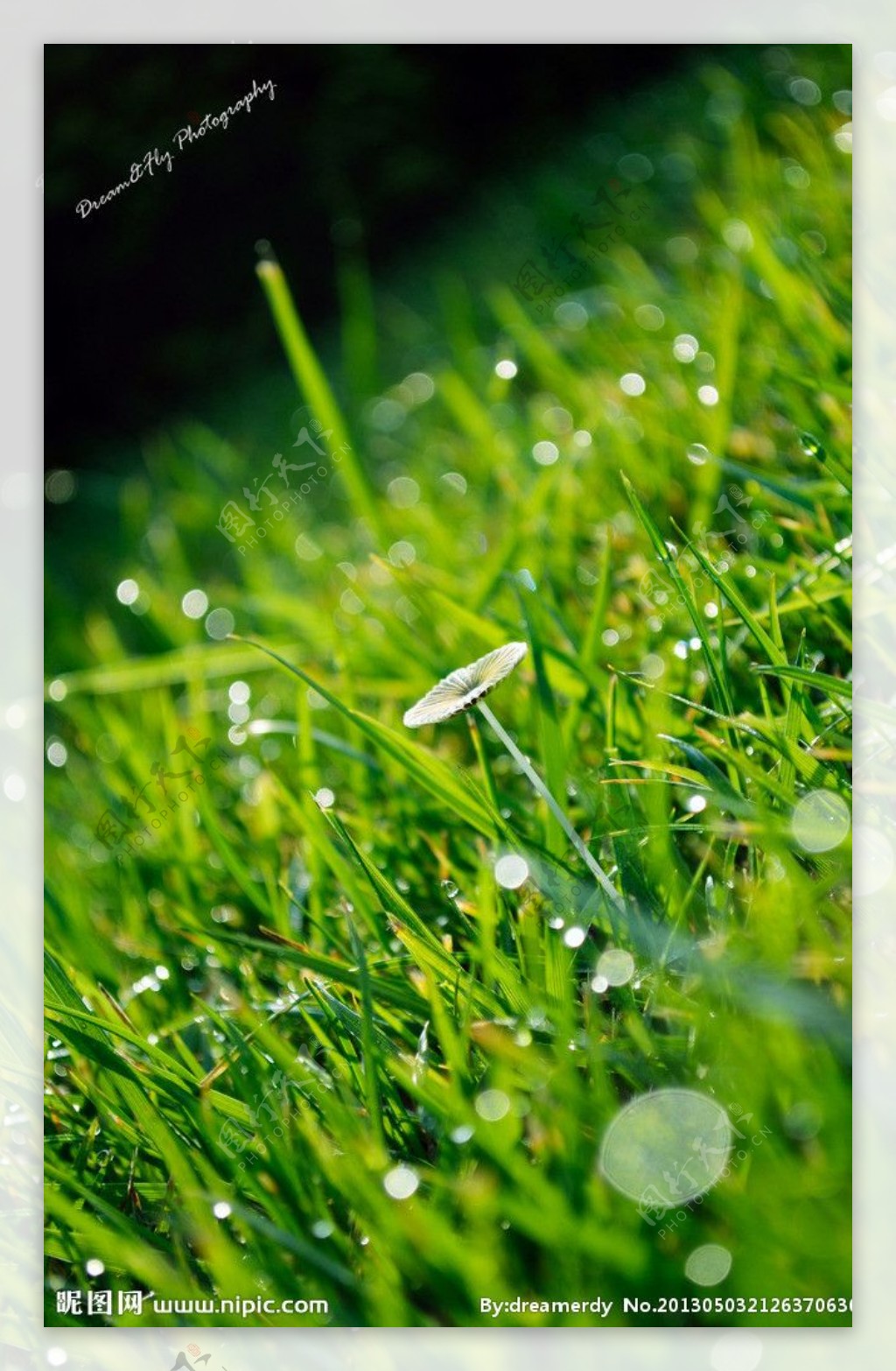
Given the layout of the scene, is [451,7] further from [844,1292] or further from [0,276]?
→ [844,1292]

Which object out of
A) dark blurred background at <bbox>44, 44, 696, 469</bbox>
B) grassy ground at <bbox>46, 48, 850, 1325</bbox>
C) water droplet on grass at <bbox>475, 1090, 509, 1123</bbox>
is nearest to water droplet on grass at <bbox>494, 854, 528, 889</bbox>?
grassy ground at <bbox>46, 48, 850, 1325</bbox>

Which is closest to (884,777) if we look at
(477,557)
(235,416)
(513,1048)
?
(513,1048)

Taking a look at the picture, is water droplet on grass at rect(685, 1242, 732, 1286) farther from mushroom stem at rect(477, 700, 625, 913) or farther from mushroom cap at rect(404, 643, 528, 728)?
mushroom cap at rect(404, 643, 528, 728)

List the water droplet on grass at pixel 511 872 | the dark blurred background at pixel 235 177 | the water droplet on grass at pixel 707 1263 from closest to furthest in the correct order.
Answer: the water droplet on grass at pixel 707 1263 → the water droplet on grass at pixel 511 872 → the dark blurred background at pixel 235 177

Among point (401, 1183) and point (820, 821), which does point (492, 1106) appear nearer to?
point (401, 1183)

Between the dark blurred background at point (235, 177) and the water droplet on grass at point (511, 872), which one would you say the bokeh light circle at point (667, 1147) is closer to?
the water droplet on grass at point (511, 872)

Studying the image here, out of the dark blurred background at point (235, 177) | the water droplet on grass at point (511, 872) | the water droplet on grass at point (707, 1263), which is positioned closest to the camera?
the water droplet on grass at point (707, 1263)

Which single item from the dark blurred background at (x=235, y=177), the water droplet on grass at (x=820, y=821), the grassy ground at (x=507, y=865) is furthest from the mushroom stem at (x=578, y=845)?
the dark blurred background at (x=235, y=177)
